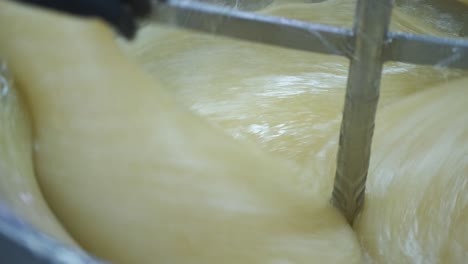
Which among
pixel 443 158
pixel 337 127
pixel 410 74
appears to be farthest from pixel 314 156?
pixel 410 74

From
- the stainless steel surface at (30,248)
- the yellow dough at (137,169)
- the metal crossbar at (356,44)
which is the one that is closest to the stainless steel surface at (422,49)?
the metal crossbar at (356,44)

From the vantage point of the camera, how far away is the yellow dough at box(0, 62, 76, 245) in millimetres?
549

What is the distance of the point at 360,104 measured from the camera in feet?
2.25

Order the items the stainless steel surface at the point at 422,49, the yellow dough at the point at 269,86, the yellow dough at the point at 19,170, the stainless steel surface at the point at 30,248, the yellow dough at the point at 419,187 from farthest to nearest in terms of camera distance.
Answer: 1. the yellow dough at the point at 269,86
2. the yellow dough at the point at 419,187
3. the stainless steel surface at the point at 422,49
4. the yellow dough at the point at 19,170
5. the stainless steel surface at the point at 30,248

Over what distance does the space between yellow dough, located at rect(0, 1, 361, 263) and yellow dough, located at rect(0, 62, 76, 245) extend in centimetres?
2

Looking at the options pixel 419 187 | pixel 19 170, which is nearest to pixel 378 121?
pixel 419 187

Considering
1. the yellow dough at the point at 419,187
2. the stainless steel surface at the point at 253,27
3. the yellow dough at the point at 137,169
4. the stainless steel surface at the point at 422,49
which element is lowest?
the yellow dough at the point at 419,187

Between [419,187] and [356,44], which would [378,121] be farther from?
[356,44]

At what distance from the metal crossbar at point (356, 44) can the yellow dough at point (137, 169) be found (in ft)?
0.30

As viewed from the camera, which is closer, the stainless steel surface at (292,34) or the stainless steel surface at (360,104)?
the stainless steel surface at (292,34)

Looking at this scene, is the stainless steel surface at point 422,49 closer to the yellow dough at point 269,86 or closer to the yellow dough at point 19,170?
the yellow dough at point 269,86

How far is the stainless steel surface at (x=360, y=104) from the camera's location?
635 millimetres

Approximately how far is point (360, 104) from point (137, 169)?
0.28m

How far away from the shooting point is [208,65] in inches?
41.3
